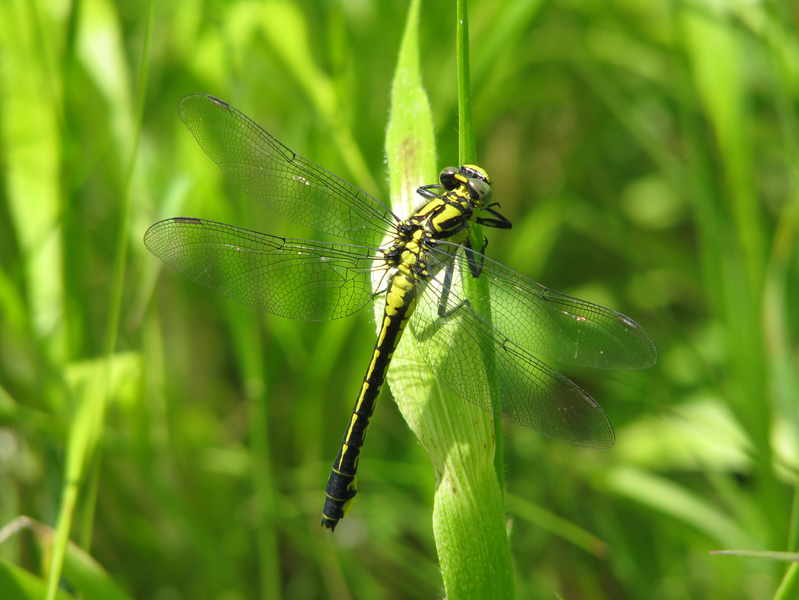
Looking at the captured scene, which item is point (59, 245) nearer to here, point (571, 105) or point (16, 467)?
point (16, 467)

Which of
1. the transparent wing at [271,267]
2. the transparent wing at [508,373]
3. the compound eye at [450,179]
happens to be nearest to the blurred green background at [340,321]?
the transparent wing at [271,267]

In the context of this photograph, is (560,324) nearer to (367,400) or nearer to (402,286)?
(402,286)

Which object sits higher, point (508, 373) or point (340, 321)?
point (340, 321)

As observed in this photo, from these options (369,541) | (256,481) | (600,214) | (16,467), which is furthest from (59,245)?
(600,214)

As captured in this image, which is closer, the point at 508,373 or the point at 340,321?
the point at 508,373

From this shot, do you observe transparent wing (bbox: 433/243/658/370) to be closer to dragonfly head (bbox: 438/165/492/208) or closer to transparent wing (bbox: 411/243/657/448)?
transparent wing (bbox: 411/243/657/448)

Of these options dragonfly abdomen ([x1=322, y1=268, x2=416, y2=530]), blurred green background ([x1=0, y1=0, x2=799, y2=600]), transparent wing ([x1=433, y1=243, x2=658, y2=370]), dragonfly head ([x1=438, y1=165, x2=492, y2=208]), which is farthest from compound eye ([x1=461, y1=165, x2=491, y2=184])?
blurred green background ([x1=0, y1=0, x2=799, y2=600])

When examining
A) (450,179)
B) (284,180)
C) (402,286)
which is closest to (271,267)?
(284,180)
